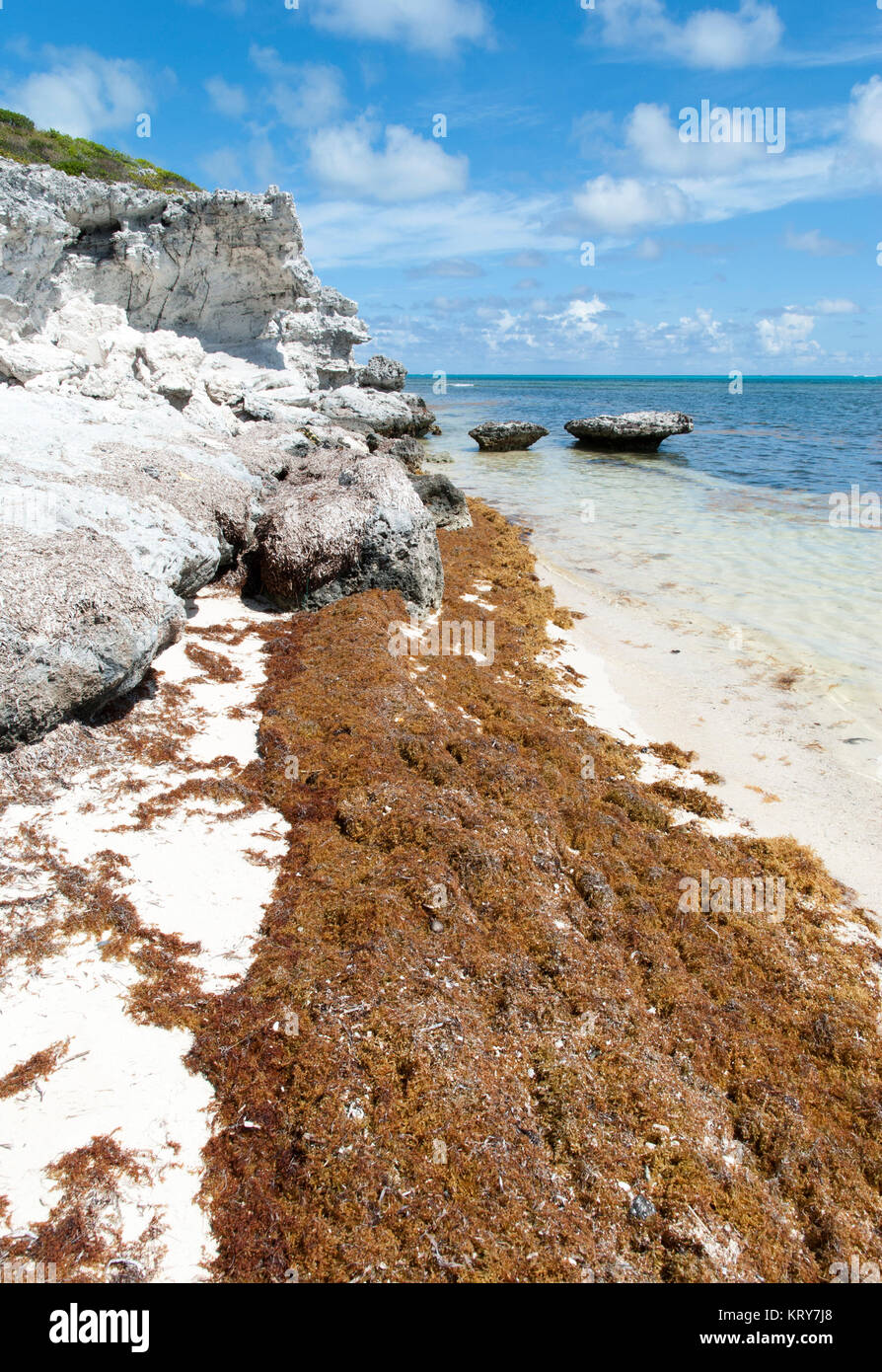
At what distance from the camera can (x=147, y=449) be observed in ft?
33.6

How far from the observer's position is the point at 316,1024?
12.7ft

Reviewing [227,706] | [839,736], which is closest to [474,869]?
[227,706]

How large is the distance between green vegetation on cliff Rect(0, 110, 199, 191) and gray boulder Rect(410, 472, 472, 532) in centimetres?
1925

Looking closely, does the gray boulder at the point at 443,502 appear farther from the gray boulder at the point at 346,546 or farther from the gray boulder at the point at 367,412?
the gray boulder at the point at 367,412

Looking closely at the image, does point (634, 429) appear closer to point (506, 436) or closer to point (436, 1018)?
point (506, 436)

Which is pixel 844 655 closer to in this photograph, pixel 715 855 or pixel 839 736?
pixel 839 736

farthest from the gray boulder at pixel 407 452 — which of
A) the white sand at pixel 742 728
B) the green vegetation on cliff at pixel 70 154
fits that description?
the white sand at pixel 742 728

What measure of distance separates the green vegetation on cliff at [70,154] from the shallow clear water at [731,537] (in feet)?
57.6

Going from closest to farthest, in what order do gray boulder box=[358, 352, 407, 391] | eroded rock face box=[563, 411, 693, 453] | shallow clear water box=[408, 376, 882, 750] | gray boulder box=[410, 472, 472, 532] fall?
shallow clear water box=[408, 376, 882, 750] → gray boulder box=[410, 472, 472, 532] → eroded rock face box=[563, 411, 693, 453] → gray boulder box=[358, 352, 407, 391]

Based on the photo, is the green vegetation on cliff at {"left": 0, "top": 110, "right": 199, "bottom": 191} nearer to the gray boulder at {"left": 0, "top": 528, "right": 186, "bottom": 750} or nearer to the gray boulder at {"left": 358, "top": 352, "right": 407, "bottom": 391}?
the gray boulder at {"left": 358, "top": 352, "right": 407, "bottom": 391}

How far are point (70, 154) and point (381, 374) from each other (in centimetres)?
1817

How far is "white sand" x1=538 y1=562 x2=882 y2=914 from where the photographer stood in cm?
707

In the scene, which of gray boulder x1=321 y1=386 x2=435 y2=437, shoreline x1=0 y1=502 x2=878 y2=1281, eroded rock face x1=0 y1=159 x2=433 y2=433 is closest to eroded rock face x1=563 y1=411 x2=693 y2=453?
gray boulder x1=321 y1=386 x2=435 y2=437

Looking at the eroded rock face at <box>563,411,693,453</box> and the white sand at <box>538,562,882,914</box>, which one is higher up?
the eroded rock face at <box>563,411,693,453</box>
